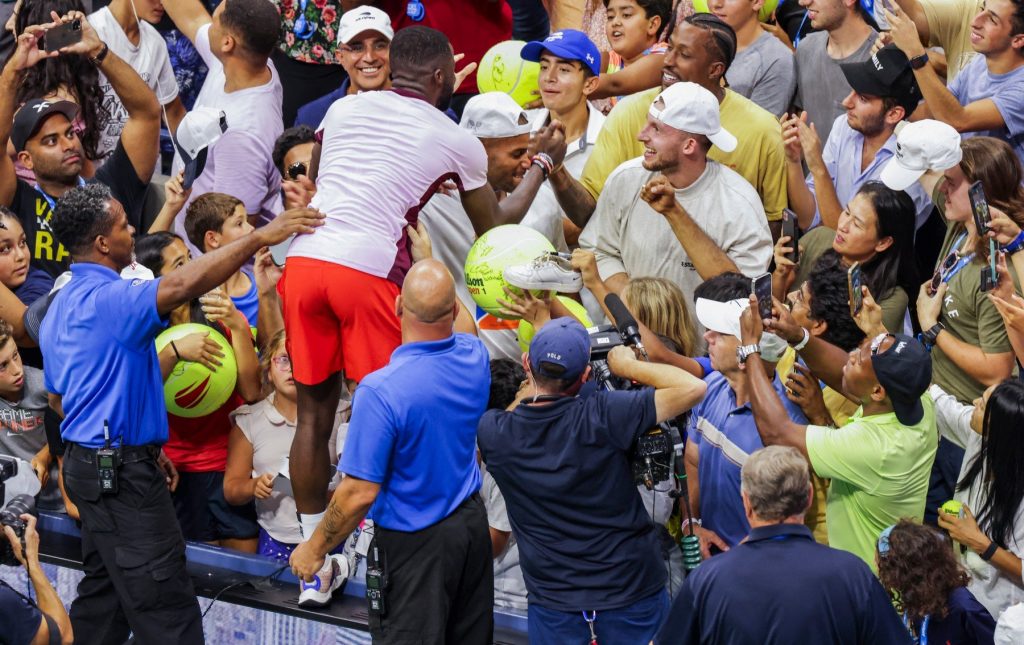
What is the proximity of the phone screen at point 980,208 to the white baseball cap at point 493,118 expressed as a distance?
6.48 ft

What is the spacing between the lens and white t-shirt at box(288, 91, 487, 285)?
5.34 meters

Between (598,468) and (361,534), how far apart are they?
151 cm

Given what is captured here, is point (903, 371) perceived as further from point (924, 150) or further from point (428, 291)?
point (428, 291)

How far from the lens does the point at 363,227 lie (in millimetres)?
5359

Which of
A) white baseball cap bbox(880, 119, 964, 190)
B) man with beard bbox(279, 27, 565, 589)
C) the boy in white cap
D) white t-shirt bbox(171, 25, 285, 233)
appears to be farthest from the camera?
white t-shirt bbox(171, 25, 285, 233)

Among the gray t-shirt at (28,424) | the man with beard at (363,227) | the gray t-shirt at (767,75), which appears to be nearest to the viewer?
the man with beard at (363,227)

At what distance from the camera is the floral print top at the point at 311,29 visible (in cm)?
793

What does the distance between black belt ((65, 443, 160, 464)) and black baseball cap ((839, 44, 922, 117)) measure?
3562 mm

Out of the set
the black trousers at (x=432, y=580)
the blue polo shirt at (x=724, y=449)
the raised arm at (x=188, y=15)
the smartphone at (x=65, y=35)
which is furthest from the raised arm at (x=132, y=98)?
the blue polo shirt at (x=724, y=449)

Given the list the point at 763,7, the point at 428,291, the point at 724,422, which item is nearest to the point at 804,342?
the point at 724,422

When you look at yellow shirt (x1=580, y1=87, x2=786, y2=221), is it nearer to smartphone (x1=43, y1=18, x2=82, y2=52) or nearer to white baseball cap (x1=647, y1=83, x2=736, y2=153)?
white baseball cap (x1=647, y1=83, x2=736, y2=153)

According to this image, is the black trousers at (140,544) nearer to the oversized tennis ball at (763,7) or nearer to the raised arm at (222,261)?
the raised arm at (222,261)

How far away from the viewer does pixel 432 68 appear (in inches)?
219

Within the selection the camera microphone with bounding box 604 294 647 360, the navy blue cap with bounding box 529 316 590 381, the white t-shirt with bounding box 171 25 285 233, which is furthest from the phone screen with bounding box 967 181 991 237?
the white t-shirt with bounding box 171 25 285 233
